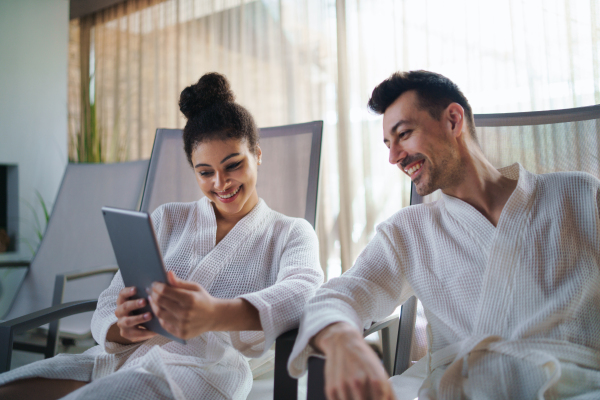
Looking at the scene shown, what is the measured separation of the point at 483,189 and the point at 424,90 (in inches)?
12.2

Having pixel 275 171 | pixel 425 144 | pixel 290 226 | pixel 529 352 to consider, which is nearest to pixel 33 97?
pixel 275 171

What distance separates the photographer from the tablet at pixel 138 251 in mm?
813

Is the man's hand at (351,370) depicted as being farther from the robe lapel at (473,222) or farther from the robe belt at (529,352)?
the robe lapel at (473,222)

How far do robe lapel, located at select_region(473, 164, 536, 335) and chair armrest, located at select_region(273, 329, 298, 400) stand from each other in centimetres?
41

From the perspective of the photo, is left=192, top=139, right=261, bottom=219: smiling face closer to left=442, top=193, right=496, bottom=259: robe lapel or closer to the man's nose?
the man's nose

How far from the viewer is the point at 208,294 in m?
0.92

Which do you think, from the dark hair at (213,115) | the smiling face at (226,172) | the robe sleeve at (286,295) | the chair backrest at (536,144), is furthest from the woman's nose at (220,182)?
the chair backrest at (536,144)

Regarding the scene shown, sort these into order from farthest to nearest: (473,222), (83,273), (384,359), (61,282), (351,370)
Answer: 1. (83,273)
2. (61,282)
3. (384,359)
4. (473,222)
5. (351,370)

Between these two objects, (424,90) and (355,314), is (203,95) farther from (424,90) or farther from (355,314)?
(355,314)

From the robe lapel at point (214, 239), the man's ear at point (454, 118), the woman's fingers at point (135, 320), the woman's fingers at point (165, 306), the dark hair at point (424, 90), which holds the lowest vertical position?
the woman's fingers at point (135, 320)

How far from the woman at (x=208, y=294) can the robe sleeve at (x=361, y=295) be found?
90 mm

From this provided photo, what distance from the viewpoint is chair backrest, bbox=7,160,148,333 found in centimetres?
211

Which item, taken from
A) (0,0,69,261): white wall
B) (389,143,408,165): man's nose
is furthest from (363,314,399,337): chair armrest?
(0,0,69,261): white wall

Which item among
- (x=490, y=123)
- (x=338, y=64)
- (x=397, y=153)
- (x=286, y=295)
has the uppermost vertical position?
(x=338, y=64)
